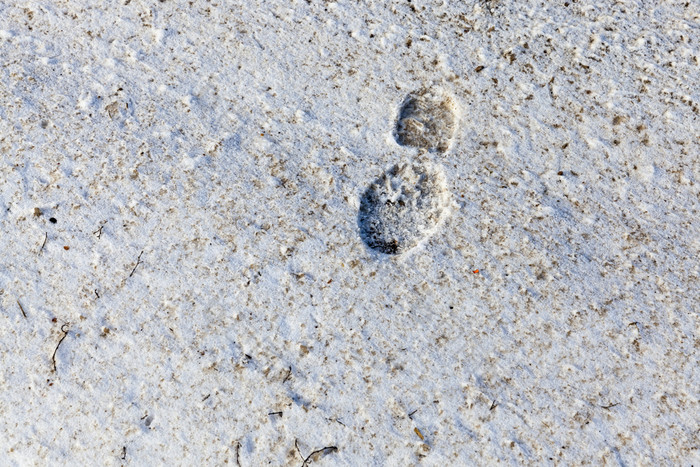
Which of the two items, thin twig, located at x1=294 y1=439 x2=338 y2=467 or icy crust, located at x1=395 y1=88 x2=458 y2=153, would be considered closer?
thin twig, located at x1=294 y1=439 x2=338 y2=467

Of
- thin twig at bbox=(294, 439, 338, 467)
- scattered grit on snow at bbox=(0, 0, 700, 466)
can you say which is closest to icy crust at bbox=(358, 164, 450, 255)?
scattered grit on snow at bbox=(0, 0, 700, 466)

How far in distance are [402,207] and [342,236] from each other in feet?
0.71

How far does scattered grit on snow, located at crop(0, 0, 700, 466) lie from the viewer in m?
1.46

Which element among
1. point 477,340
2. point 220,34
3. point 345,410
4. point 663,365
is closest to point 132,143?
point 220,34

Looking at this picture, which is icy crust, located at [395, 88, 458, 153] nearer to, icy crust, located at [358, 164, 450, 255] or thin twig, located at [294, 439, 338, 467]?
icy crust, located at [358, 164, 450, 255]

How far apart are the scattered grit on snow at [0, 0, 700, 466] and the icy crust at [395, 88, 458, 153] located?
14 mm

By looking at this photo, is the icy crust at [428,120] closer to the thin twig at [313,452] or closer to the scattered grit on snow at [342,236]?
the scattered grit on snow at [342,236]

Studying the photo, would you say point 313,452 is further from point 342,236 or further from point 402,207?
point 402,207

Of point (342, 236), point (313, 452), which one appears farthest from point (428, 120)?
point (313, 452)

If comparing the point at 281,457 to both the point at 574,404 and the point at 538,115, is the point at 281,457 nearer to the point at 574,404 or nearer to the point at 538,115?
the point at 574,404

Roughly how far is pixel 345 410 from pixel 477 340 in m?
0.46

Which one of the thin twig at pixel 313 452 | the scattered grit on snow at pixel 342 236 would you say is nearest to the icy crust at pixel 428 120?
the scattered grit on snow at pixel 342 236

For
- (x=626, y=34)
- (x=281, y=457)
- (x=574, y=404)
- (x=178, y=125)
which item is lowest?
(x=281, y=457)

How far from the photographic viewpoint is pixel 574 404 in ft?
4.76
